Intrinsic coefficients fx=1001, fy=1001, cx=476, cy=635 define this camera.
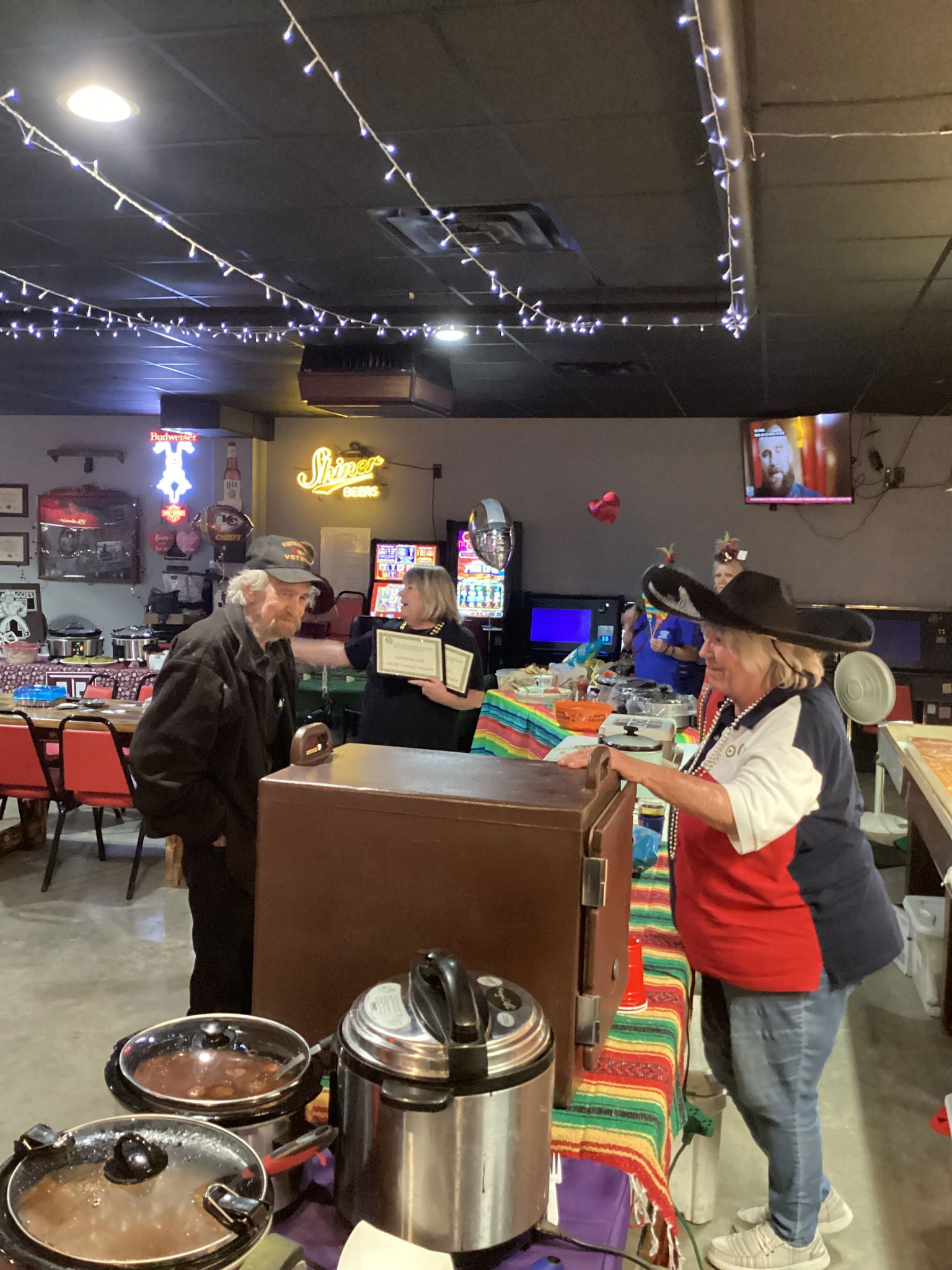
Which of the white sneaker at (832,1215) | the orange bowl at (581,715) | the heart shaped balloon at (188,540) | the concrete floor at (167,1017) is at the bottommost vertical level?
the concrete floor at (167,1017)

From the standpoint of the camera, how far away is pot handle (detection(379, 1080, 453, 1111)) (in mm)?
1035

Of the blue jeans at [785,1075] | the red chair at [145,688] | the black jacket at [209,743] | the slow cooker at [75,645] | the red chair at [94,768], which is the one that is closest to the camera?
the blue jeans at [785,1075]

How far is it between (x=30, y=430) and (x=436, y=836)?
1173cm

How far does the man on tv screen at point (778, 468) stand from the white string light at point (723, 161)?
12.5 ft

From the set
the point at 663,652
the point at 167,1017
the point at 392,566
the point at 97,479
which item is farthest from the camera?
the point at 97,479

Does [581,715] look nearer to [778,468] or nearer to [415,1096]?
[415,1096]

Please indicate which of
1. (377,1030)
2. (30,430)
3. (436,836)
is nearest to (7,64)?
(436,836)

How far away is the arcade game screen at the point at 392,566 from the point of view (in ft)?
33.0

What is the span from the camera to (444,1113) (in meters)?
1.05

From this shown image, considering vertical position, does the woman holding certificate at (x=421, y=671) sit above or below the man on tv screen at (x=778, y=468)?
below

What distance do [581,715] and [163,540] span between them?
785 cm

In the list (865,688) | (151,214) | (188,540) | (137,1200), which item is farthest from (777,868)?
(188,540)

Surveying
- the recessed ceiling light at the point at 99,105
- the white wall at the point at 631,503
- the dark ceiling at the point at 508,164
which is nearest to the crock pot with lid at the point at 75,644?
the dark ceiling at the point at 508,164

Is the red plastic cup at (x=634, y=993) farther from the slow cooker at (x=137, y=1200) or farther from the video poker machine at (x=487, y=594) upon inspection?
the video poker machine at (x=487, y=594)
